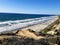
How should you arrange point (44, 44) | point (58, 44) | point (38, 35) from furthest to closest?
point (38, 35) → point (58, 44) → point (44, 44)

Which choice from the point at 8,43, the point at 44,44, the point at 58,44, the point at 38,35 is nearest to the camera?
the point at 8,43

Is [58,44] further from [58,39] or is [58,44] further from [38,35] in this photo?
[38,35]

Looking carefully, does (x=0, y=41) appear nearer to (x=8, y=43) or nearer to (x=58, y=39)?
(x=8, y=43)

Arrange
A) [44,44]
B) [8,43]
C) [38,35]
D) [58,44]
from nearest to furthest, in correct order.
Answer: [8,43], [44,44], [58,44], [38,35]

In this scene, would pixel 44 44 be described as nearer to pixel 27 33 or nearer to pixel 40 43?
pixel 40 43

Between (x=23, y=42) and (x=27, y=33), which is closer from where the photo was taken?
(x=23, y=42)

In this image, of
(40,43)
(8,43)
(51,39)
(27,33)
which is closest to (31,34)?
(27,33)

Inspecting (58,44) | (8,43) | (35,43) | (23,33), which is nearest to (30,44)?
(35,43)

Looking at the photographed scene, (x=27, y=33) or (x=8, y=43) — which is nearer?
(x=8, y=43)

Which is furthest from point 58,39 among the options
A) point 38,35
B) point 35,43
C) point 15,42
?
point 15,42
